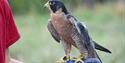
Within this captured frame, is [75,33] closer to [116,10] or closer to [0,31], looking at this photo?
[0,31]

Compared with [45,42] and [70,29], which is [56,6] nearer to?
[70,29]

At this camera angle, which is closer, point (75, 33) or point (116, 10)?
point (75, 33)

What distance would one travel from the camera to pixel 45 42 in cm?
724

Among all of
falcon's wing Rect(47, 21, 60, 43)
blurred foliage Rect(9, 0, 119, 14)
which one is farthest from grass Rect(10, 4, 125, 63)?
falcon's wing Rect(47, 21, 60, 43)

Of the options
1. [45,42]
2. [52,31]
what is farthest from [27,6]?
[52,31]

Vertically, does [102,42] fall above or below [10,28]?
below

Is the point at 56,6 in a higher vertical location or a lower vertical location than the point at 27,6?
higher

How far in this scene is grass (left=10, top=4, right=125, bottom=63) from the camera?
247 inches

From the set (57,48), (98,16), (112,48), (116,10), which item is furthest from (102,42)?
(116,10)

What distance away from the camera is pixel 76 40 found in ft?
8.20

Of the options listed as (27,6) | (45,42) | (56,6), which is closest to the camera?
(56,6)

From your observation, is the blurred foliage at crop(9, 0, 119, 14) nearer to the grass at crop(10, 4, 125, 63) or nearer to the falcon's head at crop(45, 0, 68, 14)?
the grass at crop(10, 4, 125, 63)

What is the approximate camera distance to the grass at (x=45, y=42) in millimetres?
6266

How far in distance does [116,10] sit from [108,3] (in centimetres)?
158
